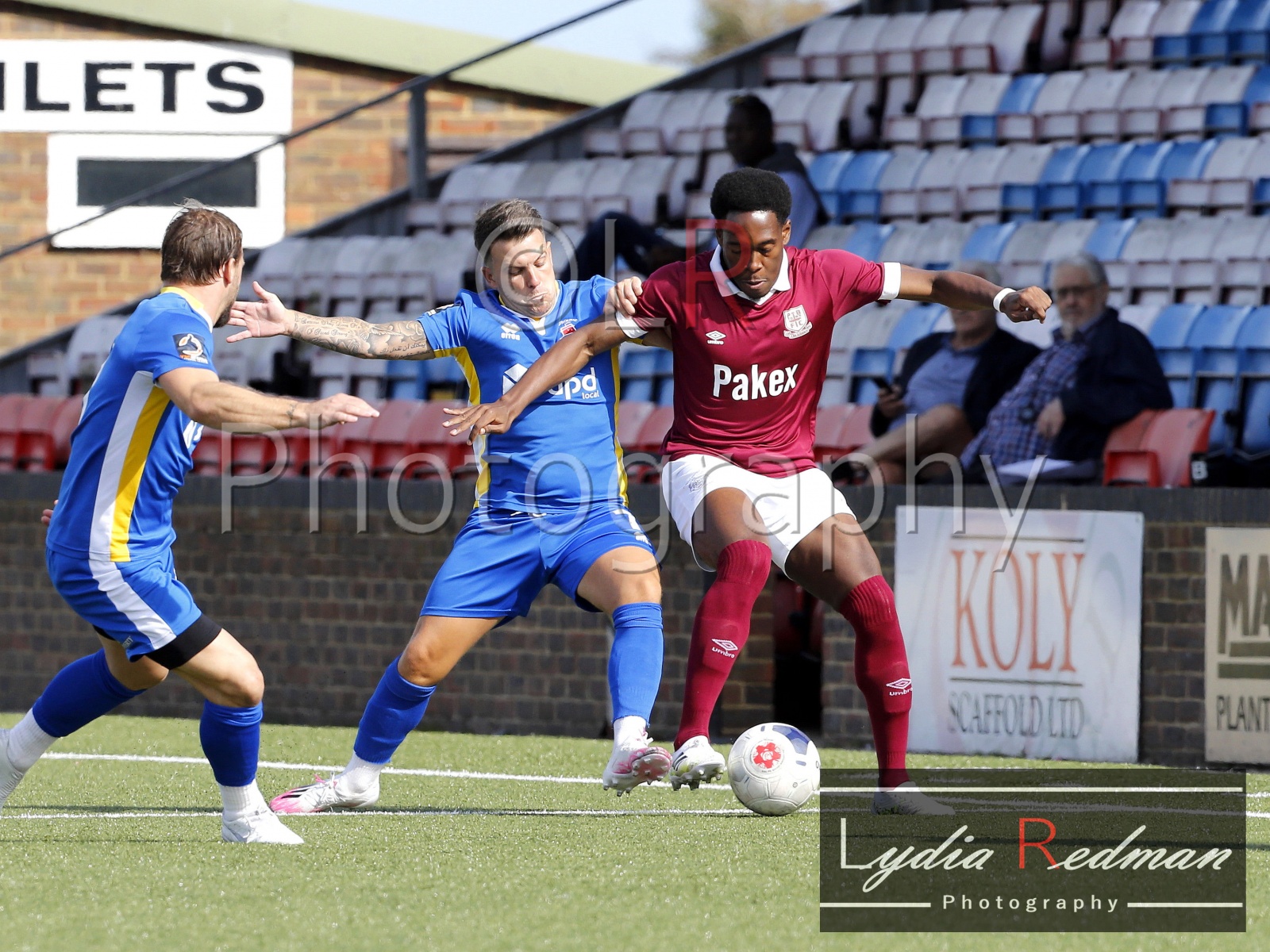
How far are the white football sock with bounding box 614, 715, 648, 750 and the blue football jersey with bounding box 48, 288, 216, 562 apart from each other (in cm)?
135

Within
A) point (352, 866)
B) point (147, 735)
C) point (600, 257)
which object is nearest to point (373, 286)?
point (600, 257)

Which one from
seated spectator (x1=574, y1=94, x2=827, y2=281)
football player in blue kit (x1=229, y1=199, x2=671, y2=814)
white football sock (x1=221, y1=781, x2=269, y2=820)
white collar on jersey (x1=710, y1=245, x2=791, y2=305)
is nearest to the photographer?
white football sock (x1=221, y1=781, x2=269, y2=820)

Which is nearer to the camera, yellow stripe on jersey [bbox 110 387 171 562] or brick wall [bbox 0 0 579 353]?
yellow stripe on jersey [bbox 110 387 171 562]

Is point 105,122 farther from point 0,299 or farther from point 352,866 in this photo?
point 352,866

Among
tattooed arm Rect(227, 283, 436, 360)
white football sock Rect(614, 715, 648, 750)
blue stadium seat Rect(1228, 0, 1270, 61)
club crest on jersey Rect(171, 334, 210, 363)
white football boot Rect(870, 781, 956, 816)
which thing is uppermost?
A: blue stadium seat Rect(1228, 0, 1270, 61)

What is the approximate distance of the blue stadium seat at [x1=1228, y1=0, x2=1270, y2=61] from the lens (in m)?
12.3

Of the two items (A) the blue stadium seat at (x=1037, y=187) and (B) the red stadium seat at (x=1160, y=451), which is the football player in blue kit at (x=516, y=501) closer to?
(B) the red stadium seat at (x=1160, y=451)

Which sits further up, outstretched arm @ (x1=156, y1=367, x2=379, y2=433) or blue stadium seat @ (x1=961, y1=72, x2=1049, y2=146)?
blue stadium seat @ (x1=961, y1=72, x2=1049, y2=146)

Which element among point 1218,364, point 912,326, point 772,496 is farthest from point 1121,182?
point 772,496

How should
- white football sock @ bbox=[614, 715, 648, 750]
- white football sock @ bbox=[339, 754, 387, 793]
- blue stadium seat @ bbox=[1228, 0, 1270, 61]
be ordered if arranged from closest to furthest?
white football sock @ bbox=[614, 715, 648, 750], white football sock @ bbox=[339, 754, 387, 793], blue stadium seat @ bbox=[1228, 0, 1270, 61]

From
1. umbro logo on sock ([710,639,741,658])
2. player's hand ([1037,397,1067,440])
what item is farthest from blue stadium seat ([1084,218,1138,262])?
umbro logo on sock ([710,639,741,658])

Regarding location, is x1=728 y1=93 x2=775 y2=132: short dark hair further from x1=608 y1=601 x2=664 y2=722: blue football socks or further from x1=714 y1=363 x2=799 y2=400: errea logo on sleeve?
x1=608 y1=601 x2=664 y2=722: blue football socks

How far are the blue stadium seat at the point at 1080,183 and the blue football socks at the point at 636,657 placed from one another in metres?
6.75

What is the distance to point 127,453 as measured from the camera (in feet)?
16.8
